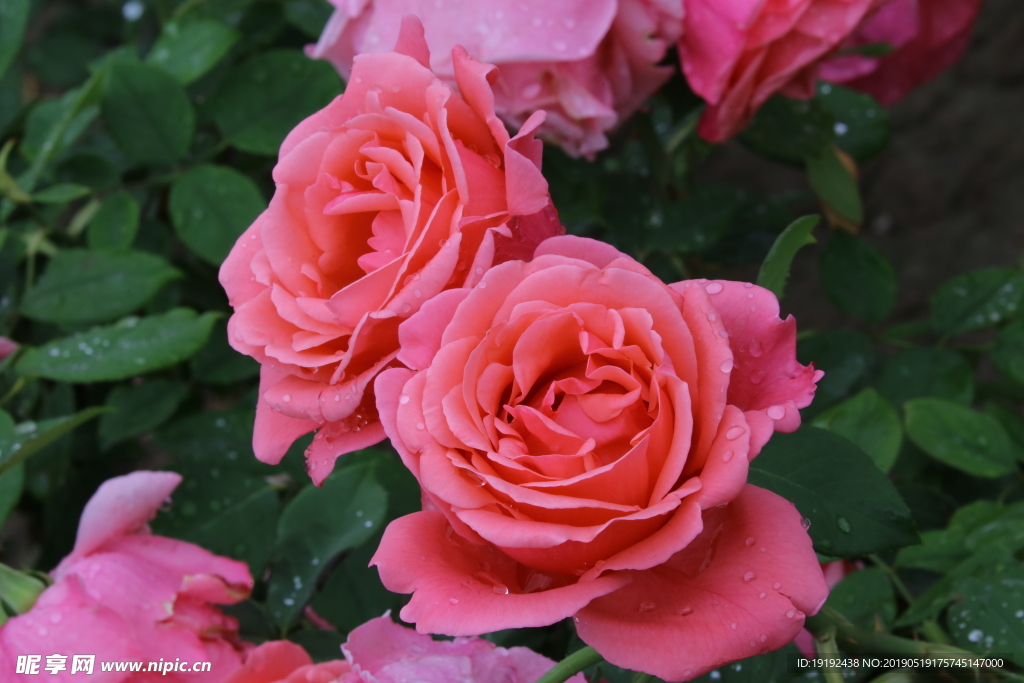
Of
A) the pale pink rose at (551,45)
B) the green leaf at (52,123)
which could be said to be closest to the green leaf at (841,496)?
the pale pink rose at (551,45)

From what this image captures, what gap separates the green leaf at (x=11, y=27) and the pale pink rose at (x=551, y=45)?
18.4 inches

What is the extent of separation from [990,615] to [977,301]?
1.52 ft

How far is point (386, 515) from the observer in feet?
2.40

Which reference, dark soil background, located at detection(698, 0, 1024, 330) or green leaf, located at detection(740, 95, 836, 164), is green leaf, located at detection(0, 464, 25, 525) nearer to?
green leaf, located at detection(740, 95, 836, 164)

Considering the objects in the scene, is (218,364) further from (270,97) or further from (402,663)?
(402,663)

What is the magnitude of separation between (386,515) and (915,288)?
126 centimetres

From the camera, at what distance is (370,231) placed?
0.49m

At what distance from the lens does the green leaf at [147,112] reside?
3.12 feet

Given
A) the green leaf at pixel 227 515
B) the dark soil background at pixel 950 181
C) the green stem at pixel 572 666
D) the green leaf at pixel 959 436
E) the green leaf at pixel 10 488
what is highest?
the green stem at pixel 572 666

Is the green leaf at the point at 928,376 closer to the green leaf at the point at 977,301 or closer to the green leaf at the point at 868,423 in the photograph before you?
the green leaf at the point at 977,301

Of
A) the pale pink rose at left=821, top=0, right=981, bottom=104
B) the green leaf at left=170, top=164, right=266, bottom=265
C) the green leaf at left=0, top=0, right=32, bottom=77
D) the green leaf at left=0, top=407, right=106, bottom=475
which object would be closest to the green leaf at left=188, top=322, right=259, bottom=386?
the green leaf at left=170, top=164, right=266, bottom=265

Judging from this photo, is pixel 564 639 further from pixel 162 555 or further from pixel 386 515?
pixel 162 555

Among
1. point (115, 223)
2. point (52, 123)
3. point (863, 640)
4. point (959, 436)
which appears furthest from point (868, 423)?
point (52, 123)

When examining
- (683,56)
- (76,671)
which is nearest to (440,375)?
(76,671)
